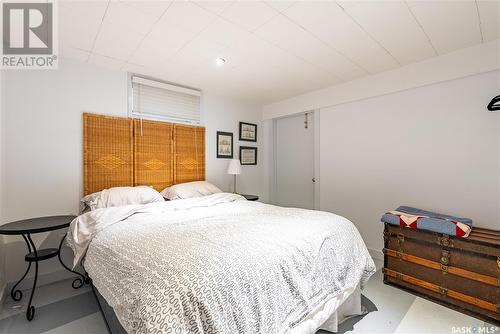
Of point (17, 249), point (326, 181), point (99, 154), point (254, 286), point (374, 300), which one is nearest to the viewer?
point (254, 286)

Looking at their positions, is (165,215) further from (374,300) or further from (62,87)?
(374,300)

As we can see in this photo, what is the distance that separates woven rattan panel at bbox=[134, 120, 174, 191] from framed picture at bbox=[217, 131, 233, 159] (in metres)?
0.84

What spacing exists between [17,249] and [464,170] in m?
4.72

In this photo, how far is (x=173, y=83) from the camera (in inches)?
133

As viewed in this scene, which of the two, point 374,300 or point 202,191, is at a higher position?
point 202,191

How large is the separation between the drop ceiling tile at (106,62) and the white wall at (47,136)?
8cm

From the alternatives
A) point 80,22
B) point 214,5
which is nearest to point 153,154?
point 80,22

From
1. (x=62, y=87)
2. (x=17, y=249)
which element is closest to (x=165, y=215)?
(x=17, y=249)

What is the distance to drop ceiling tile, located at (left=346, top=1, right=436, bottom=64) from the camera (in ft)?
5.94

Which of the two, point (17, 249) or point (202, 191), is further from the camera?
point (202, 191)

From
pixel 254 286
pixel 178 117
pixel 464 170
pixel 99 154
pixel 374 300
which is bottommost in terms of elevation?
pixel 374 300

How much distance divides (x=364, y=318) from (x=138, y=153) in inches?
119

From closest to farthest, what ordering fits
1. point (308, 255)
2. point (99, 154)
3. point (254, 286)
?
point (254, 286) < point (308, 255) < point (99, 154)

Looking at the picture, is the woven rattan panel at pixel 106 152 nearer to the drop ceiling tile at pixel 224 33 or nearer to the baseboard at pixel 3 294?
the baseboard at pixel 3 294
